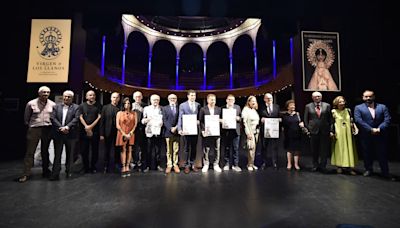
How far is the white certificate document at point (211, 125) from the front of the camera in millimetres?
3941

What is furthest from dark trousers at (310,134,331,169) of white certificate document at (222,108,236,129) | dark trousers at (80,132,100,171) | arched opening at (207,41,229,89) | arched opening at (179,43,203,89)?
arched opening at (179,43,203,89)

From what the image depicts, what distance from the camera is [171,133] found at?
13.0 ft

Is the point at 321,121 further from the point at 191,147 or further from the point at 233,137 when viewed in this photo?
the point at 191,147

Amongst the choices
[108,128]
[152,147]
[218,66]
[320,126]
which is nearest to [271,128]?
[320,126]

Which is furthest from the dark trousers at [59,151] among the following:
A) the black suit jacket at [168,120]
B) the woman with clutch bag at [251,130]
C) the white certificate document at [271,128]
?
the white certificate document at [271,128]

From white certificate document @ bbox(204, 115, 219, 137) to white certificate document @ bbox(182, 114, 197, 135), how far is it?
22 centimetres

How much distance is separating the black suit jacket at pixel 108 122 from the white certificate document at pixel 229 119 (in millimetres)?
2158

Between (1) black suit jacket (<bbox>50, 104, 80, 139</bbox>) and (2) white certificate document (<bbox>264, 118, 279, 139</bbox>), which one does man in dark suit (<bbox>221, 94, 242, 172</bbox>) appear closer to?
(2) white certificate document (<bbox>264, 118, 279, 139</bbox>)

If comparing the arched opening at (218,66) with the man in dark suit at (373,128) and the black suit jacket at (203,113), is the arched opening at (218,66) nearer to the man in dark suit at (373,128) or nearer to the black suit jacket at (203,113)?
the black suit jacket at (203,113)

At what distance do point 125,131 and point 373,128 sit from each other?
452 cm

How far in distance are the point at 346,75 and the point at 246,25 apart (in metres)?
10.6

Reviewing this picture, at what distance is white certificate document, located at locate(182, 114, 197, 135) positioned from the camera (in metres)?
3.89

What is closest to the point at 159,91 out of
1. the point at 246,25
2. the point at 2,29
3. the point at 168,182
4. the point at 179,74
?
the point at 179,74

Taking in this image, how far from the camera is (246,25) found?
14680mm
